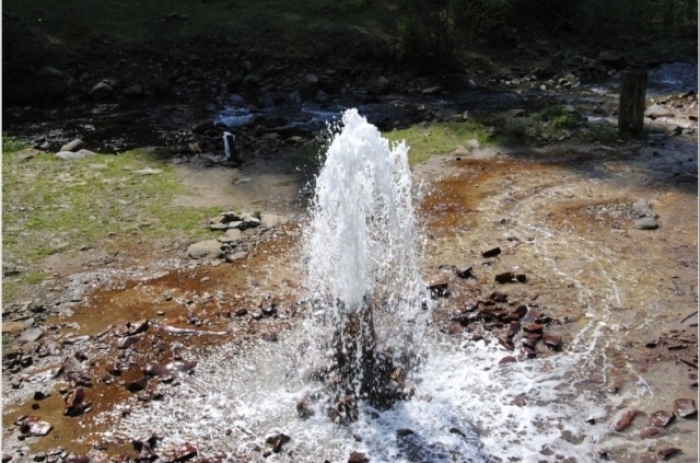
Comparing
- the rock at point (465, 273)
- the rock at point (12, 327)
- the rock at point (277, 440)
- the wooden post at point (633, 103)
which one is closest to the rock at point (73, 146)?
the rock at point (12, 327)

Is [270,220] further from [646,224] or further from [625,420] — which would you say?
[625,420]

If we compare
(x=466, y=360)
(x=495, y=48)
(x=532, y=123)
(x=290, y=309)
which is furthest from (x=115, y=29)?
(x=466, y=360)

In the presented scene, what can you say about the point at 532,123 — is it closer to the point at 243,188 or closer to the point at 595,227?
the point at 595,227

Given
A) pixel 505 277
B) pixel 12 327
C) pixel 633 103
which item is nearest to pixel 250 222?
pixel 12 327

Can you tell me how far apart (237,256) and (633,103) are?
7.62 m

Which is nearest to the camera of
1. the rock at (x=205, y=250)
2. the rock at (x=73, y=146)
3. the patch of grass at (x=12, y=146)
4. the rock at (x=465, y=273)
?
the rock at (x=465, y=273)

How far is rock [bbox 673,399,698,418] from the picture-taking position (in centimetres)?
507

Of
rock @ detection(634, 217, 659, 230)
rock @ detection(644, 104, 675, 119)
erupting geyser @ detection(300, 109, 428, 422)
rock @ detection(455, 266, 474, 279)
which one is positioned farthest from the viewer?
rock @ detection(644, 104, 675, 119)

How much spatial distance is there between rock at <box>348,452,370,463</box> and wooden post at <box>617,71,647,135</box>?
354 inches

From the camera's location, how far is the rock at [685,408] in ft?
16.6

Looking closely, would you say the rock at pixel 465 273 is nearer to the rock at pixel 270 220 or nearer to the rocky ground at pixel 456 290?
the rocky ground at pixel 456 290

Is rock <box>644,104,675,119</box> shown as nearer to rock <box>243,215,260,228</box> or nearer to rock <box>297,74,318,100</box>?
rock <box>297,74,318,100</box>

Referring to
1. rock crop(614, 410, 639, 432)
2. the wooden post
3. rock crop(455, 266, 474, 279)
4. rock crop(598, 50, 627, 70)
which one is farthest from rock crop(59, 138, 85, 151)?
rock crop(598, 50, 627, 70)

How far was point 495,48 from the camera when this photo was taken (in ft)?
65.2
